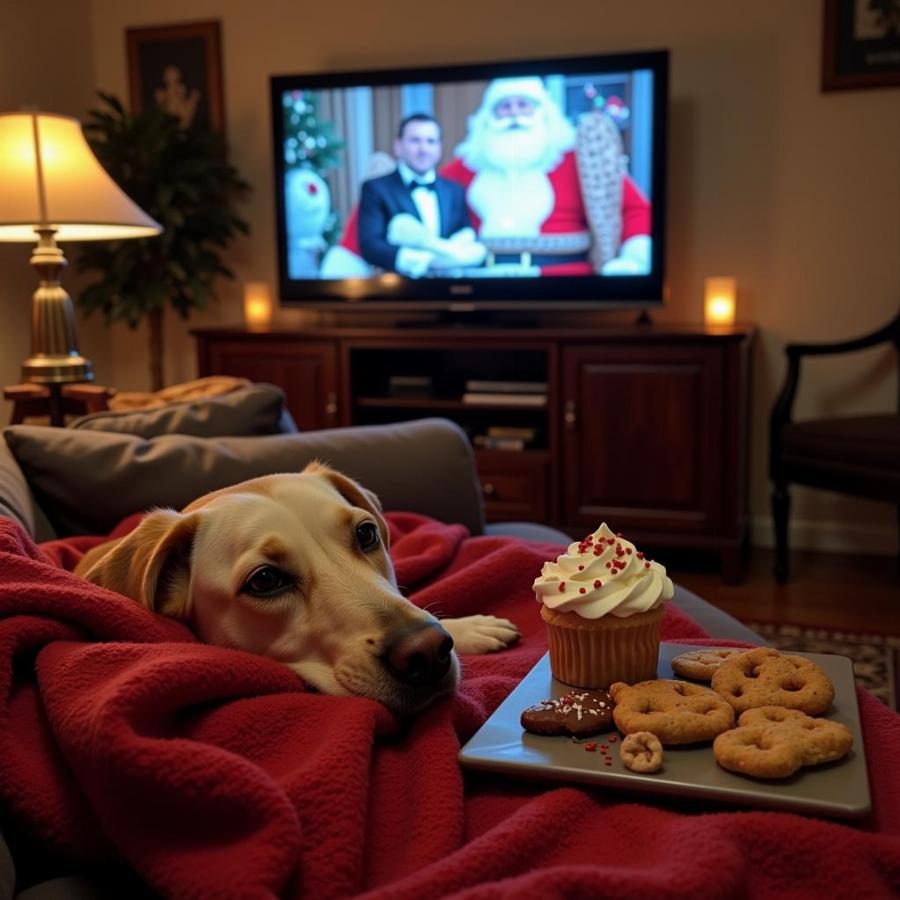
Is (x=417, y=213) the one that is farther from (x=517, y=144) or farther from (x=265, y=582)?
(x=265, y=582)

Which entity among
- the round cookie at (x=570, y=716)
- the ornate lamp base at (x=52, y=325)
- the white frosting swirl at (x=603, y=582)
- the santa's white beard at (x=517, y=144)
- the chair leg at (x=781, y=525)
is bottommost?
the chair leg at (x=781, y=525)

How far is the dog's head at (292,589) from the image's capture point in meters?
0.94

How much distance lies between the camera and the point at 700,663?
977 millimetres

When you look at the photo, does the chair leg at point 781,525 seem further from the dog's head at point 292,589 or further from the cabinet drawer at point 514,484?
the dog's head at point 292,589

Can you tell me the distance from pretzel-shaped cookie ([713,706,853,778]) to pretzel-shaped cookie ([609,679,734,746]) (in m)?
0.02

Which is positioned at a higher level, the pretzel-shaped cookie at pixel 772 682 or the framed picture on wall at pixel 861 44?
the framed picture on wall at pixel 861 44

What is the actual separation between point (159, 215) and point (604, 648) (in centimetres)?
370

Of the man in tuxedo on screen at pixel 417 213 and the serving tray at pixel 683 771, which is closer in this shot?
the serving tray at pixel 683 771

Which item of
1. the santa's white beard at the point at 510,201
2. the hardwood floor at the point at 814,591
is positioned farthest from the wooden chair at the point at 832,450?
the santa's white beard at the point at 510,201

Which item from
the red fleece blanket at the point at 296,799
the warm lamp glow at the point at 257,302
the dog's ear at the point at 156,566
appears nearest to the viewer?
the red fleece blanket at the point at 296,799

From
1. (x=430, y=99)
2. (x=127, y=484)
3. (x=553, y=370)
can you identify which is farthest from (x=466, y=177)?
(x=127, y=484)

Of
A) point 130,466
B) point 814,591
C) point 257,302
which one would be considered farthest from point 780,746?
point 257,302

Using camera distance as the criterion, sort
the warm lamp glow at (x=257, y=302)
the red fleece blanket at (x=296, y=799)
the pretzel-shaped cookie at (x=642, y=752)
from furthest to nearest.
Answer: the warm lamp glow at (x=257, y=302) < the pretzel-shaped cookie at (x=642, y=752) < the red fleece blanket at (x=296, y=799)

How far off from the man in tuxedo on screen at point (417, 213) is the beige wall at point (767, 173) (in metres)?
0.46
